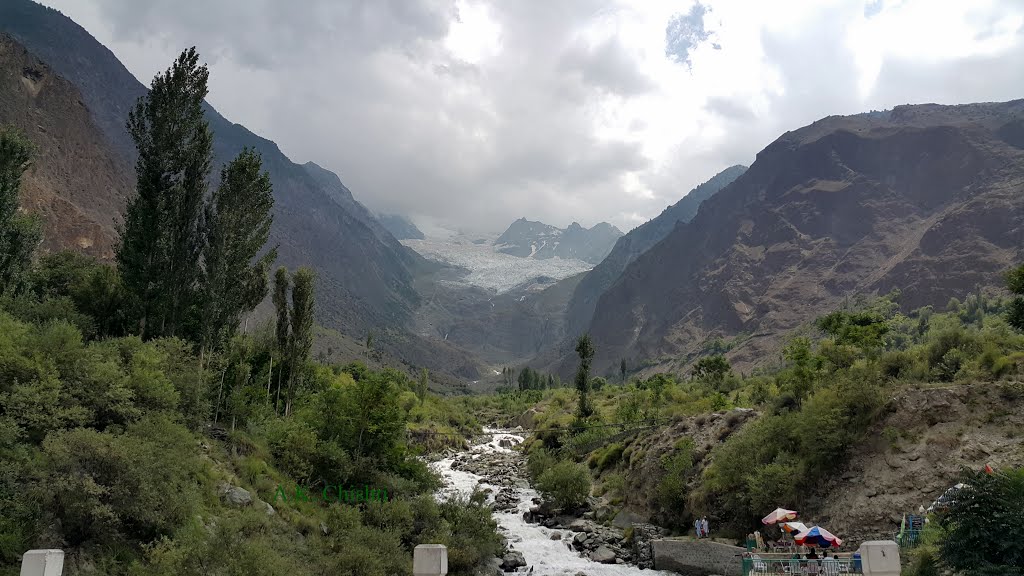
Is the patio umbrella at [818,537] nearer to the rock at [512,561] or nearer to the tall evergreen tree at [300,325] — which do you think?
the rock at [512,561]

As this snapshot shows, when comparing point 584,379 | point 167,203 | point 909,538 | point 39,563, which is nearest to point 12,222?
point 167,203

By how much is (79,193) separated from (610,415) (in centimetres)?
12218

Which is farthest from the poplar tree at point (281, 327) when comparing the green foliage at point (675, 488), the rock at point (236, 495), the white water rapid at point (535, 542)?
the green foliage at point (675, 488)

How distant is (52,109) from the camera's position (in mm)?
117938

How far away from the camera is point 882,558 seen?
1173 centimetres

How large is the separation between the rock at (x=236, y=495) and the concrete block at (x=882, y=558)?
19336mm

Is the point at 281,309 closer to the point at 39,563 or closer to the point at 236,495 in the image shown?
the point at 236,495

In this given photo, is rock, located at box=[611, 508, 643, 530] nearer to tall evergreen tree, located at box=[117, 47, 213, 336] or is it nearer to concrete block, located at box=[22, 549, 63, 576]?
tall evergreen tree, located at box=[117, 47, 213, 336]

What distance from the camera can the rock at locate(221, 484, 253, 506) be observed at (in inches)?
766

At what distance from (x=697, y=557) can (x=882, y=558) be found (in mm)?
14999

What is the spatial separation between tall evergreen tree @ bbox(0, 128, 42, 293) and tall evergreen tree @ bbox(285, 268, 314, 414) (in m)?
14.0

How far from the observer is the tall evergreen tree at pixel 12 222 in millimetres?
25297

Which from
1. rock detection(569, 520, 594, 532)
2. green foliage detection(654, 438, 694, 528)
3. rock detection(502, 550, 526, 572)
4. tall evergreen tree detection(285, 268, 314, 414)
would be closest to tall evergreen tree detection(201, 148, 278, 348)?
tall evergreen tree detection(285, 268, 314, 414)

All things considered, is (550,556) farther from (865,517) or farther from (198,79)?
(198,79)
